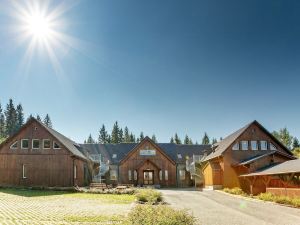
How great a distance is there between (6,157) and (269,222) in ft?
103

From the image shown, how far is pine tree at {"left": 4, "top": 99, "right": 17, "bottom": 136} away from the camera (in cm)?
10181

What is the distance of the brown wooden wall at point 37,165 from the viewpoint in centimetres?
3803

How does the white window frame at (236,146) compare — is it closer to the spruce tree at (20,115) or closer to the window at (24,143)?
the window at (24,143)

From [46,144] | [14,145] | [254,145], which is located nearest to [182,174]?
[254,145]

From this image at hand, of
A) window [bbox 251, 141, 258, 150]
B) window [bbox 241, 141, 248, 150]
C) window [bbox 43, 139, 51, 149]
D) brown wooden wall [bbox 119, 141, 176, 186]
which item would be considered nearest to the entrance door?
brown wooden wall [bbox 119, 141, 176, 186]

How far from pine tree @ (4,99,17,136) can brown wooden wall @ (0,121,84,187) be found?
67375 mm

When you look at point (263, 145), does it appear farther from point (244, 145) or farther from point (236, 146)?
point (236, 146)

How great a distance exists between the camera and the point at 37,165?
38.3 meters

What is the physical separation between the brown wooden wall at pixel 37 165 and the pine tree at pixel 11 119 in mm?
67375

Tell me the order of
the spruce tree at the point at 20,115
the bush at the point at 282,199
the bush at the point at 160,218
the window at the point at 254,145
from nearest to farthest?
the bush at the point at 160,218 → the bush at the point at 282,199 → the window at the point at 254,145 → the spruce tree at the point at 20,115

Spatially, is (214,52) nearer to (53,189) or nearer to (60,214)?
(60,214)

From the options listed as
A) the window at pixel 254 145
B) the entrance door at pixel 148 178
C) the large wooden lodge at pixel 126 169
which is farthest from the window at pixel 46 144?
the window at pixel 254 145

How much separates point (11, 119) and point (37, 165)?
232 ft

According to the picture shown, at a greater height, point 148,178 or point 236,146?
point 236,146
